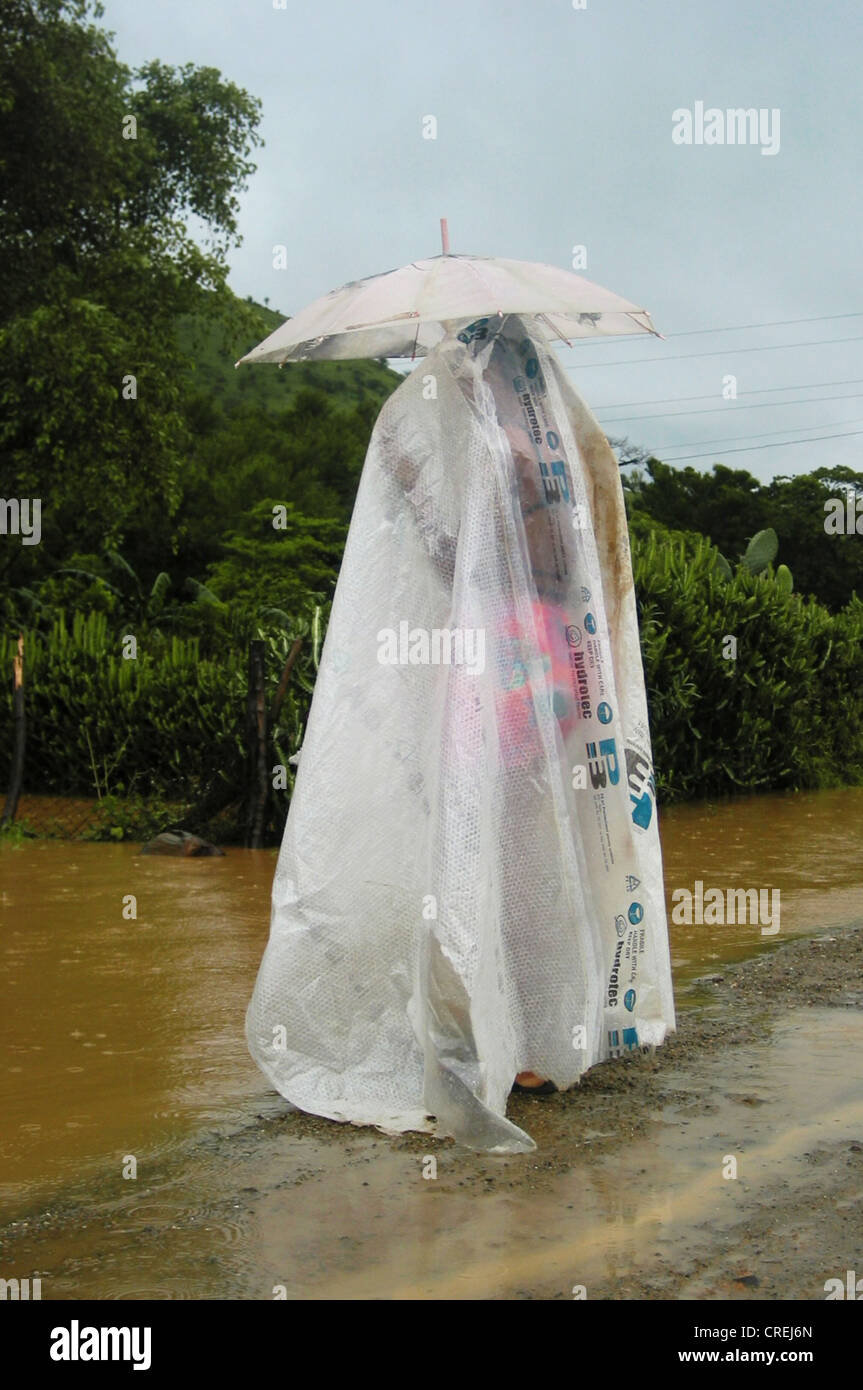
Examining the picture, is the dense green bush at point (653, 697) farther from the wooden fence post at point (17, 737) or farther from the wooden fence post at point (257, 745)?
the wooden fence post at point (17, 737)

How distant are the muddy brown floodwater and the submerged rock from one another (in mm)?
3688

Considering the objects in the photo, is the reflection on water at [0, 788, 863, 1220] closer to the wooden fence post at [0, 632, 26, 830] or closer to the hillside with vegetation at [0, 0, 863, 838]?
the wooden fence post at [0, 632, 26, 830]

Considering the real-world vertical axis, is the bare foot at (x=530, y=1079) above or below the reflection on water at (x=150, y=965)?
above

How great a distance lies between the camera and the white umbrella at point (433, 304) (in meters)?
4.16

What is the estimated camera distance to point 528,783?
425cm

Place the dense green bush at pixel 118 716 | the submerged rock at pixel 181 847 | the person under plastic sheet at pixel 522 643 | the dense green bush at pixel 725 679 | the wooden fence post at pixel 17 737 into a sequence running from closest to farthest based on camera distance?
the person under plastic sheet at pixel 522 643
the submerged rock at pixel 181 847
the wooden fence post at pixel 17 737
the dense green bush at pixel 118 716
the dense green bush at pixel 725 679

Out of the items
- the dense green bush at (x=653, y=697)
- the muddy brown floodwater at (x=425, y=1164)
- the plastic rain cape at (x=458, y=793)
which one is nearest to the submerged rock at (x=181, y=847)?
the dense green bush at (x=653, y=697)

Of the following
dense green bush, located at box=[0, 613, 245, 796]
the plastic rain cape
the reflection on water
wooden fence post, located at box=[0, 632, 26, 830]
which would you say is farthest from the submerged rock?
the plastic rain cape

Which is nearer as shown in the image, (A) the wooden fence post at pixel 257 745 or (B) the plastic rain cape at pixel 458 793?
(B) the plastic rain cape at pixel 458 793

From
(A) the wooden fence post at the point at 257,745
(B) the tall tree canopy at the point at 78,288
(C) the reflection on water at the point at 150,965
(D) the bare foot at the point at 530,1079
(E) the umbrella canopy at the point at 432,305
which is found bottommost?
(C) the reflection on water at the point at 150,965

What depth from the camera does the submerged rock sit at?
10.4 m

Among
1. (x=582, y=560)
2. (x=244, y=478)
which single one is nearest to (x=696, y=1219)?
(x=582, y=560)

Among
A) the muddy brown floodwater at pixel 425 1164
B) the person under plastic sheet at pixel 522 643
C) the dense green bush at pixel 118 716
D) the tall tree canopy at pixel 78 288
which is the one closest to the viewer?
the muddy brown floodwater at pixel 425 1164

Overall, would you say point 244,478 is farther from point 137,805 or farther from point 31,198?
point 137,805
